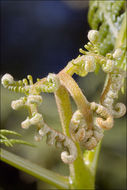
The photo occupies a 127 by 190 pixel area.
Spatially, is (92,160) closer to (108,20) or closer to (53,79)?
(53,79)

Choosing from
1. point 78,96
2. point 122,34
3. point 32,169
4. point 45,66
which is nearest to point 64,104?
point 78,96

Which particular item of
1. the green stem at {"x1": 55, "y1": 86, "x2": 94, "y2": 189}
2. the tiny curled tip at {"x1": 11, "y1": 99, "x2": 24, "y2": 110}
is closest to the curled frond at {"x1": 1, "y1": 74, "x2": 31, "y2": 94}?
the tiny curled tip at {"x1": 11, "y1": 99, "x2": 24, "y2": 110}

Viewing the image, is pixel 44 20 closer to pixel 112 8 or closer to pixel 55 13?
pixel 55 13

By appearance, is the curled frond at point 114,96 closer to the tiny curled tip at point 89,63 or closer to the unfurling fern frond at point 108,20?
the tiny curled tip at point 89,63

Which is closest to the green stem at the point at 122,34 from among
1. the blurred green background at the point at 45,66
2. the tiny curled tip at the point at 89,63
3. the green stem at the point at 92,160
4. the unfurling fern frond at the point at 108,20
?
the unfurling fern frond at the point at 108,20

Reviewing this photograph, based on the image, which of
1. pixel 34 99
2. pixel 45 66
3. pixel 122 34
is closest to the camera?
pixel 34 99

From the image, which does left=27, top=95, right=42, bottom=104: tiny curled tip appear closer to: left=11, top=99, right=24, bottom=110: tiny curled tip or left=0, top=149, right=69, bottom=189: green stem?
left=11, top=99, right=24, bottom=110: tiny curled tip
